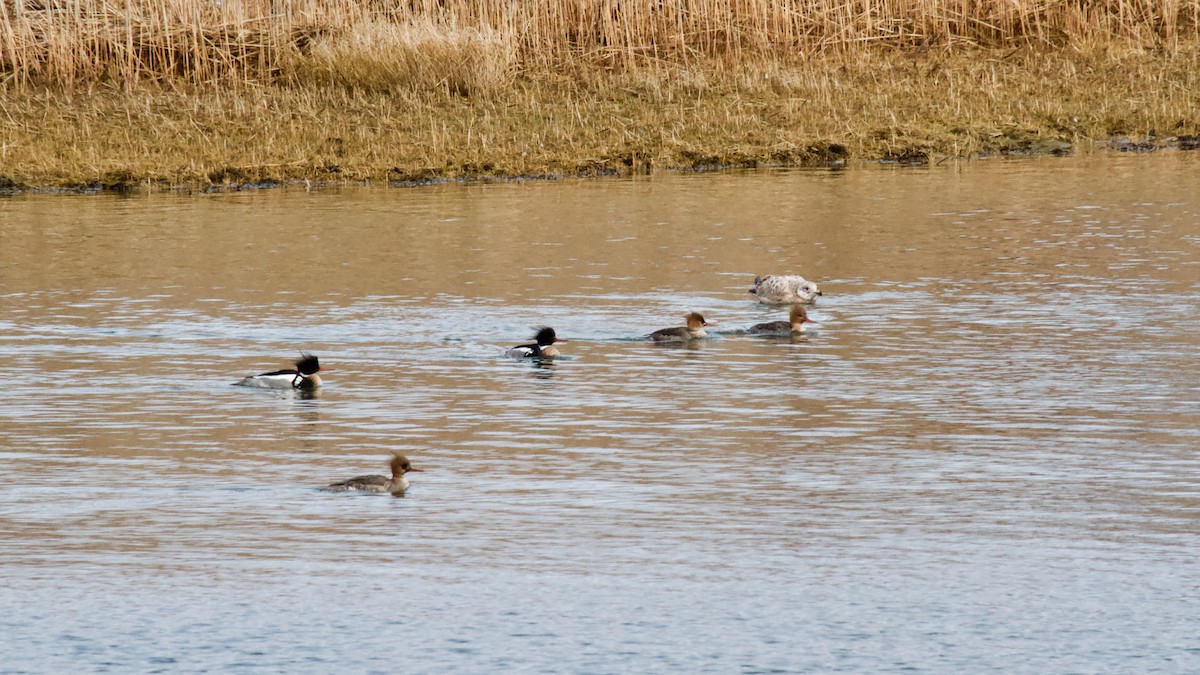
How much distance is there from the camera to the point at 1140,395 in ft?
36.2

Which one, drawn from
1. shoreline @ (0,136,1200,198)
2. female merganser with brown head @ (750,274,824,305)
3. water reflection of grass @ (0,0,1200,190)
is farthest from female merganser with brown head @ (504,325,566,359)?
water reflection of grass @ (0,0,1200,190)

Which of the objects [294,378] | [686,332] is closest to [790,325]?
[686,332]

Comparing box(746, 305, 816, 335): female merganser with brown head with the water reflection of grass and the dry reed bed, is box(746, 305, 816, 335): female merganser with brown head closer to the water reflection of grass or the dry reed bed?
the water reflection of grass

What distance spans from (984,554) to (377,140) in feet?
62.9

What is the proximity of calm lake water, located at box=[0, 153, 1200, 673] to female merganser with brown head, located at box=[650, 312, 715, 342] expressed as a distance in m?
0.11

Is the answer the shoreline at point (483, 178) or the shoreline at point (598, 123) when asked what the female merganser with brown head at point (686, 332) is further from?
the shoreline at point (598, 123)

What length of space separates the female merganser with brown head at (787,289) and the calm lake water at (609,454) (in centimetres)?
19

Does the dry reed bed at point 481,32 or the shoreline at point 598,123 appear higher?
the dry reed bed at point 481,32

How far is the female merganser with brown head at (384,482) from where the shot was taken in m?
8.91

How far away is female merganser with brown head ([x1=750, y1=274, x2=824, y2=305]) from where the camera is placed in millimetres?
14961

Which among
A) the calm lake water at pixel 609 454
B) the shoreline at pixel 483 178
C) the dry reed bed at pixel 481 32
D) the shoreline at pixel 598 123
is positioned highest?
the dry reed bed at pixel 481 32

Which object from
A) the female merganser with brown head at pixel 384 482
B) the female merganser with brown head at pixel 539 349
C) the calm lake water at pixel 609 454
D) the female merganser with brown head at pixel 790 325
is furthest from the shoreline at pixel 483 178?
the female merganser with brown head at pixel 384 482

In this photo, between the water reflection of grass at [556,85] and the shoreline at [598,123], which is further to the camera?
the water reflection of grass at [556,85]

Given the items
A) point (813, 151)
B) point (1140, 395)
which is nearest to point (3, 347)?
point (1140, 395)
